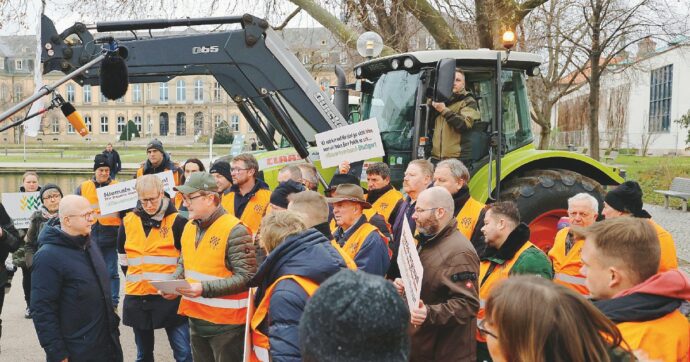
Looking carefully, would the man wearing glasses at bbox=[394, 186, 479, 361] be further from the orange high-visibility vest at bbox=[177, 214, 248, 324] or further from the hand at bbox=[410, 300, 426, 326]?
the orange high-visibility vest at bbox=[177, 214, 248, 324]

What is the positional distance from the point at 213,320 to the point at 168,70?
12.7 feet

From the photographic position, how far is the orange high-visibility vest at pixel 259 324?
295 cm

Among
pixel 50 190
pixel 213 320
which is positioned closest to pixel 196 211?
pixel 213 320

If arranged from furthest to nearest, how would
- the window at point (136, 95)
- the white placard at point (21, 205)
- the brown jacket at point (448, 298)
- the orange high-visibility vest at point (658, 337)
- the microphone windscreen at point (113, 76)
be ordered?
the window at point (136, 95) → the white placard at point (21, 205) → the microphone windscreen at point (113, 76) → the brown jacket at point (448, 298) → the orange high-visibility vest at point (658, 337)

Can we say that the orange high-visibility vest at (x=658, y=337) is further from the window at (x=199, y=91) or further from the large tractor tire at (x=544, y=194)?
the window at (x=199, y=91)

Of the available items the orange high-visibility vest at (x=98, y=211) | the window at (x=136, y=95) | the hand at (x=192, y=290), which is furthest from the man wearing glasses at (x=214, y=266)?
the window at (x=136, y=95)

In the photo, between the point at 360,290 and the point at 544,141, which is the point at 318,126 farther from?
Answer: the point at 544,141

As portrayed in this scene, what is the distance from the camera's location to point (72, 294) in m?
4.25

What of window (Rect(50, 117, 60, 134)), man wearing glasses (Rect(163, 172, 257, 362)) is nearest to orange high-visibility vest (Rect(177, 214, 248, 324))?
man wearing glasses (Rect(163, 172, 257, 362))

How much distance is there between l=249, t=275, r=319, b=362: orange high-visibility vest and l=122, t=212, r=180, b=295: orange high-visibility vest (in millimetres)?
2063

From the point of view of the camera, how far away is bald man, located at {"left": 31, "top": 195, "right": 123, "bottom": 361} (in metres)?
4.14

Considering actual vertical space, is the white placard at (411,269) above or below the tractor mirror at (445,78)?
below

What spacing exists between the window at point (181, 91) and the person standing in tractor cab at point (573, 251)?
80.3 m

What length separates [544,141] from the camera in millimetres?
23891
